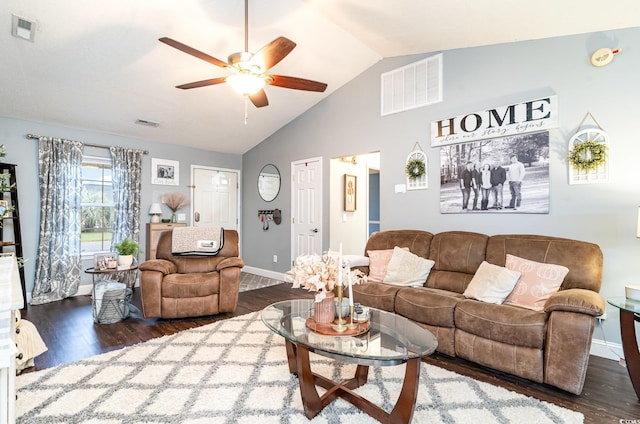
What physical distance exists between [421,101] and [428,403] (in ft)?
10.5

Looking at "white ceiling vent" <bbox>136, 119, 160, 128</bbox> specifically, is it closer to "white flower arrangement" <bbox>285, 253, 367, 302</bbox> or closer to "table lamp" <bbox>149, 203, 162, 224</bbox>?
"table lamp" <bbox>149, 203, 162, 224</bbox>

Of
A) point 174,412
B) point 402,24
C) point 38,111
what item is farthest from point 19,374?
point 402,24

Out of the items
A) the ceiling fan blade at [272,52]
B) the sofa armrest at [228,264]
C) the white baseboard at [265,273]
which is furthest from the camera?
the white baseboard at [265,273]

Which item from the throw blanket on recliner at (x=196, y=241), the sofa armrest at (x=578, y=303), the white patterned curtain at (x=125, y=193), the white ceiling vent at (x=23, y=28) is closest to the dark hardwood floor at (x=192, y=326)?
the sofa armrest at (x=578, y=303)

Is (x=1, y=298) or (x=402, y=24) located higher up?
(x=402, y=24)

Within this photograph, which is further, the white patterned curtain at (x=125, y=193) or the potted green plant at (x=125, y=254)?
the white patterned curtain at (x=125, y=193)

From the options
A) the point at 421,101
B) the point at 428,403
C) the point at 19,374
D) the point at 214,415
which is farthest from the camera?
the point at 421,101

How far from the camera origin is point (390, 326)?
1959 mm

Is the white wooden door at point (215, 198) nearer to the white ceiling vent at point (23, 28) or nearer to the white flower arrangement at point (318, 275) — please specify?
the white ceiling vent at point (23, 28)

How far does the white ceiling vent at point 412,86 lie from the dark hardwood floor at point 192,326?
9.30 feet

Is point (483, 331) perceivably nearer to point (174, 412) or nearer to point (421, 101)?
point (174, 412)

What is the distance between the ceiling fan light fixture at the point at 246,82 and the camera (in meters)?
2.54

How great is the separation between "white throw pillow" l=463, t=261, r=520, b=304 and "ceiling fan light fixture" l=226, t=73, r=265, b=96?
8.14 ft

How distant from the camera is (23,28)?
2.78 m
